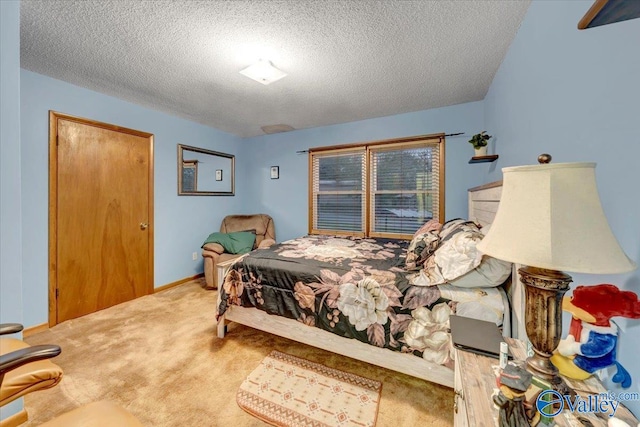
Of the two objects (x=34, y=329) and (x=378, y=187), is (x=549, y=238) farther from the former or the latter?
(x=34, y=329)

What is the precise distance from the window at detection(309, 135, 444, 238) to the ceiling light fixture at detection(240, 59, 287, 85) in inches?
76.9

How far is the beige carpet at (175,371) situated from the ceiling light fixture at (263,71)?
243 cm

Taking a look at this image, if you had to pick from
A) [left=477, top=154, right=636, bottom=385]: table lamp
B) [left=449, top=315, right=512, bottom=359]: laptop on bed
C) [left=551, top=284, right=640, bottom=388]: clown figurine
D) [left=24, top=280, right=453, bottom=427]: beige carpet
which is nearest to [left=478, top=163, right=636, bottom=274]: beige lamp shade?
[left=477, top=154, right=636, bottom=385]: table lamp

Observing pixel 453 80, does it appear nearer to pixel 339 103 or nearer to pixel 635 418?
pixel 339 103

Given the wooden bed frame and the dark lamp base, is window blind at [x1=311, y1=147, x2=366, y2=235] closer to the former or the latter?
the wooden bed frame

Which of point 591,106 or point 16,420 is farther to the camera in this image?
point 16,420

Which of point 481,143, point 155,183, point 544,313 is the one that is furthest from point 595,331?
point 155,183

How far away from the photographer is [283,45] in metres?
1.96

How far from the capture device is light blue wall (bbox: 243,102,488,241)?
322cm

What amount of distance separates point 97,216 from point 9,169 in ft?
5.33

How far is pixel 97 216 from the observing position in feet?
9.23

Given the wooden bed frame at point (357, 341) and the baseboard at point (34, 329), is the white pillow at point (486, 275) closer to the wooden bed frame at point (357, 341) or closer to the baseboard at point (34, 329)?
the wooden bed frame at point (357, 341)

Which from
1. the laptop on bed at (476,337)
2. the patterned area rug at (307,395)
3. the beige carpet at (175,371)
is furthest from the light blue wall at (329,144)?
the patterned area rug at (307,395)

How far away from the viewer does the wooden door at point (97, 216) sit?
8.26ft
